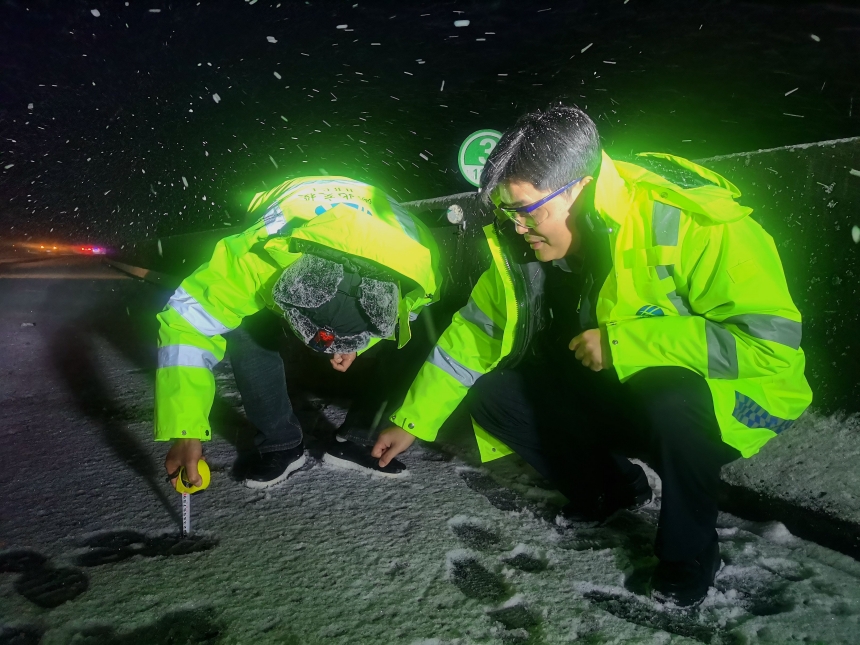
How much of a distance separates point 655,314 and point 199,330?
1427mm

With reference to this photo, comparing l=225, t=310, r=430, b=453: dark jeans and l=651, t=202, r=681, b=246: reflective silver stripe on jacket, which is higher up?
l=651, t=202, r=681, b=246: reflective silver stripe on jacket

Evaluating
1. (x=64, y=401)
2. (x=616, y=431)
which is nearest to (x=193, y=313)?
(x=616, y=431)

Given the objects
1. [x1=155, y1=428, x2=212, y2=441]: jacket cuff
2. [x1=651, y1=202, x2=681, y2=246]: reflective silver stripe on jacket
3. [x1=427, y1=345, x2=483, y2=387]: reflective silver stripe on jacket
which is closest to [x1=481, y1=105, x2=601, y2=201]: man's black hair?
[x1=651, y1=202, x2=681, y2=246]: reflective silver stripe on jacket

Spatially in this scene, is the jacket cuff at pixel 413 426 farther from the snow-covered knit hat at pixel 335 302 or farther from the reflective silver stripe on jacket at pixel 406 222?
the reflective silver stripe on jacket at pixel 406 222

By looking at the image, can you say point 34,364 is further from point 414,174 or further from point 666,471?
point 414,174

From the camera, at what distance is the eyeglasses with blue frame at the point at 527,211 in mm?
1682

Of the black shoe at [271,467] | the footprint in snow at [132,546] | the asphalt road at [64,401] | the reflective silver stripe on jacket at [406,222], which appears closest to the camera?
the footprint in snow at [132,546]

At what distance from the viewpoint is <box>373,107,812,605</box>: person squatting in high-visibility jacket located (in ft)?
4.96

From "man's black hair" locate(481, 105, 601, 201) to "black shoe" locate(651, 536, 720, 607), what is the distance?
1083 mm

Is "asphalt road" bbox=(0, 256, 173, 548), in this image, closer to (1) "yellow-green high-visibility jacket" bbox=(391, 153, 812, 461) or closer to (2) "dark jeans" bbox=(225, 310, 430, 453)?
(2) "dark jeans" bbox=(225, 310, 430, 453)

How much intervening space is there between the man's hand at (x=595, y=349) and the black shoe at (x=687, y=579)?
565 mm

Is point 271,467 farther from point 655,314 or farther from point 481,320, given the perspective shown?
point 655,314

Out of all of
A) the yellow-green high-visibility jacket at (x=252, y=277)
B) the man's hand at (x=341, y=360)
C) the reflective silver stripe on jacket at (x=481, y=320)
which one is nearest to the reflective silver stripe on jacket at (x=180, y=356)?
the yellow-green high-visibility jacket at (x=252, y=277)

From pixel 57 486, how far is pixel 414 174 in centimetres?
869
